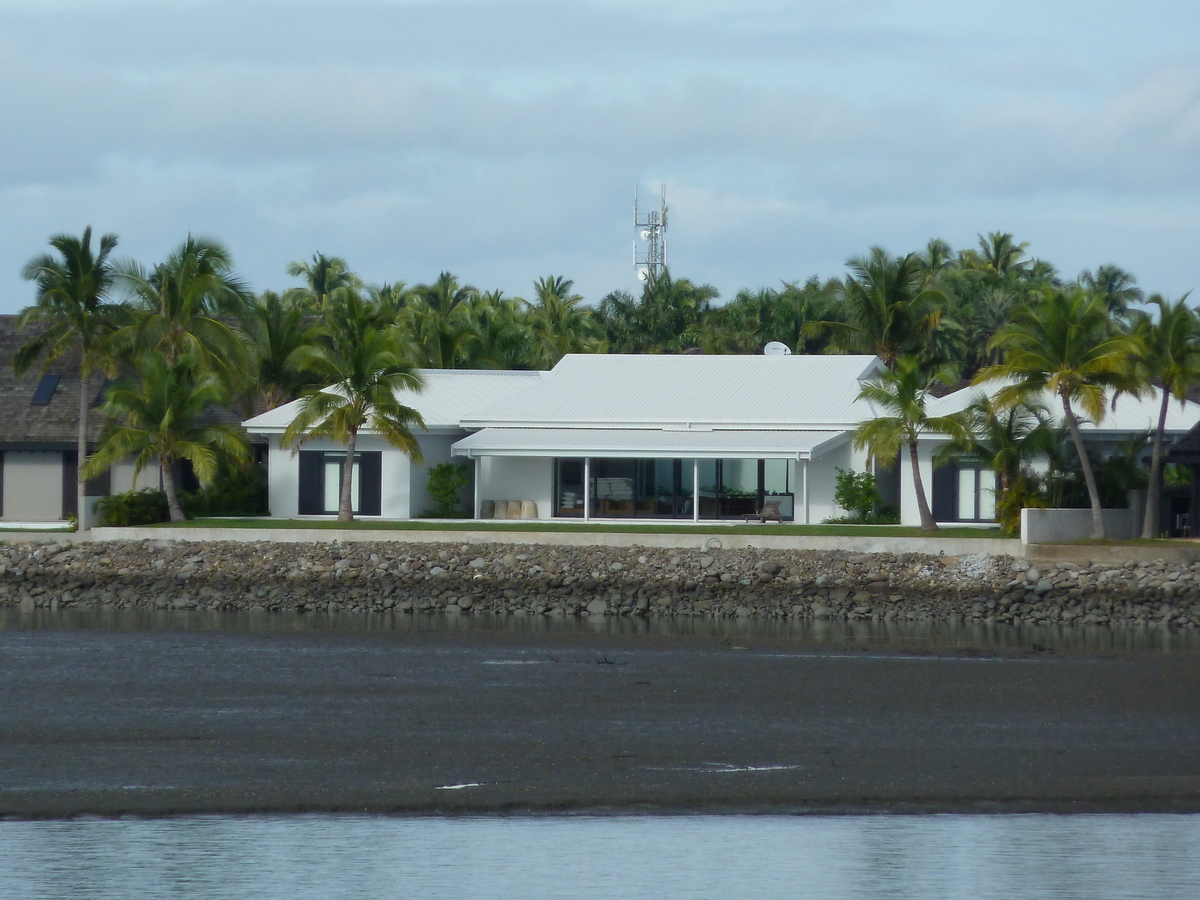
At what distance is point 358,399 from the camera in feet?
121

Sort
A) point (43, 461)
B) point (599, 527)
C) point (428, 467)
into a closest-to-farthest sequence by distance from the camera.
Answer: point (599, 527), point (428, 467), point (43, 461)

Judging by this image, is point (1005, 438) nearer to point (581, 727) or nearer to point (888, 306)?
point (888, 306)

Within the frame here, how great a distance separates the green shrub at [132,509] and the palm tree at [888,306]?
58.4ft

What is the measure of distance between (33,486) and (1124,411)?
27.2 m

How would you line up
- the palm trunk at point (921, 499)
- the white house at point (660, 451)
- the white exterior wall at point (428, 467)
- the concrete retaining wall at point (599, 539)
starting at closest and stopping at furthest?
the concrete retaining wall at point (599, 539)
the palm trunk at point (921, 499)
the white house at point (660, 451)
the white exterior wall at point (428, 467)

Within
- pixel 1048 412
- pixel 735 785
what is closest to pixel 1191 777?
pixel 735 785

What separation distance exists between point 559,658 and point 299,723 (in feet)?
24.2

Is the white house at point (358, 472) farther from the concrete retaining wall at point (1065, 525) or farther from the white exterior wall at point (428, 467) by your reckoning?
the concrete retaining wall at point (1065, 525)

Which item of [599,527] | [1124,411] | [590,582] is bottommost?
[590,582]

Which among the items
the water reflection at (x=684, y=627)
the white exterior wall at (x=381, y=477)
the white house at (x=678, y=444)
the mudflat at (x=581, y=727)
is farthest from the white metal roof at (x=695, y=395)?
the mudflat at (x=581, y=727)

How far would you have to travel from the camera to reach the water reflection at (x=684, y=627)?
27141 mm

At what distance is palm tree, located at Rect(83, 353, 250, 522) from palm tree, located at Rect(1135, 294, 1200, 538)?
20.2 meters

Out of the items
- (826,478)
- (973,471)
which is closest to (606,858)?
(973,471)

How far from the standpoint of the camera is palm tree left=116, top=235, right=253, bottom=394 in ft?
124
